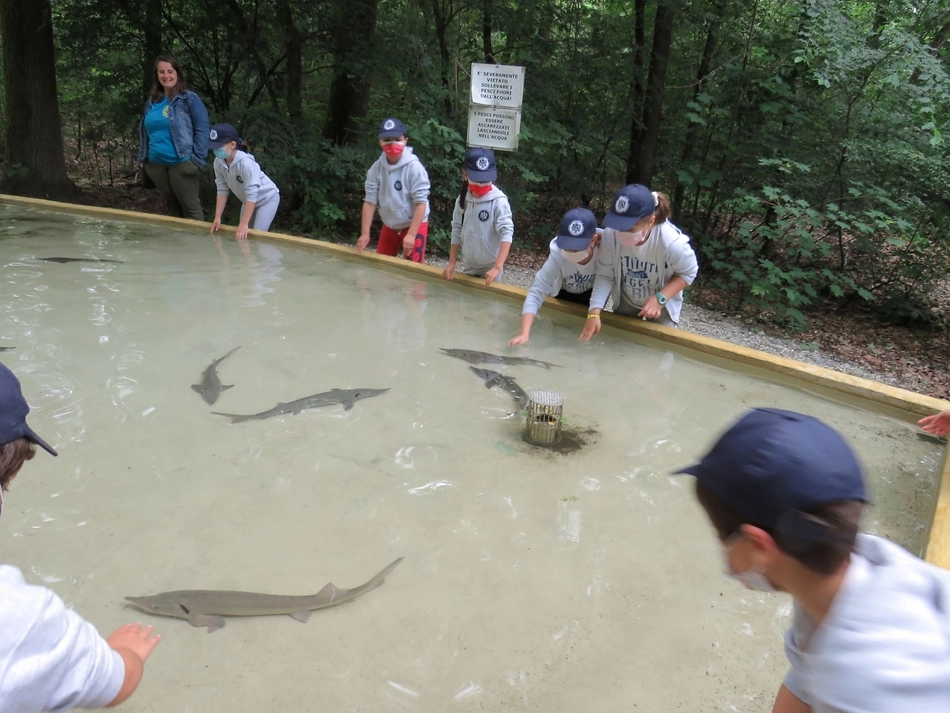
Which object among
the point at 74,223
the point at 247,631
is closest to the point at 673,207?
the point at 74,223

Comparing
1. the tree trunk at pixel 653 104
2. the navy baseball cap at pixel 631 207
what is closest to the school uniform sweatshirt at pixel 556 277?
the navy baseball cap at pixel 631 207

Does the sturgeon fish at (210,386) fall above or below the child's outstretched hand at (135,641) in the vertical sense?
below

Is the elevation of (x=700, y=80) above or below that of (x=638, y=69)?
below

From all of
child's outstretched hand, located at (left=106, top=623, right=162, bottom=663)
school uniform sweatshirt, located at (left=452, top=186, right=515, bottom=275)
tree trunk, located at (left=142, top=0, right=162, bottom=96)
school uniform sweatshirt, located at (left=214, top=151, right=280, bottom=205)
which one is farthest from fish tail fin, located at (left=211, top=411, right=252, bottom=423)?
tree trunk, located at (left=142, top=0, right=162, bottom=96)

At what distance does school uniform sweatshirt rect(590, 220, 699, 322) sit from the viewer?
472 cm

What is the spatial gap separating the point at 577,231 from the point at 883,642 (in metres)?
4.00

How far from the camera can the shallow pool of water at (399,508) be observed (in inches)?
88.7

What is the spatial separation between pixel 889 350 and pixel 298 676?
25.7 feet

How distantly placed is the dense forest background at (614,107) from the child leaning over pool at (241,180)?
5.70 ft

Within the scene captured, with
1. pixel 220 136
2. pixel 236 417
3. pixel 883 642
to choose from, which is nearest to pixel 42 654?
pixel 883 642

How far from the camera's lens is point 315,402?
12.9 ft

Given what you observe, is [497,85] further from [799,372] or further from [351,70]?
[799,372]

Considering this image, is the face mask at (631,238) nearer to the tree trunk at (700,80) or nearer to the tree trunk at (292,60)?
the tree trunk at (700,80)

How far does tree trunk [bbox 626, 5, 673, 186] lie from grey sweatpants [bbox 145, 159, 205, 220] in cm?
656
